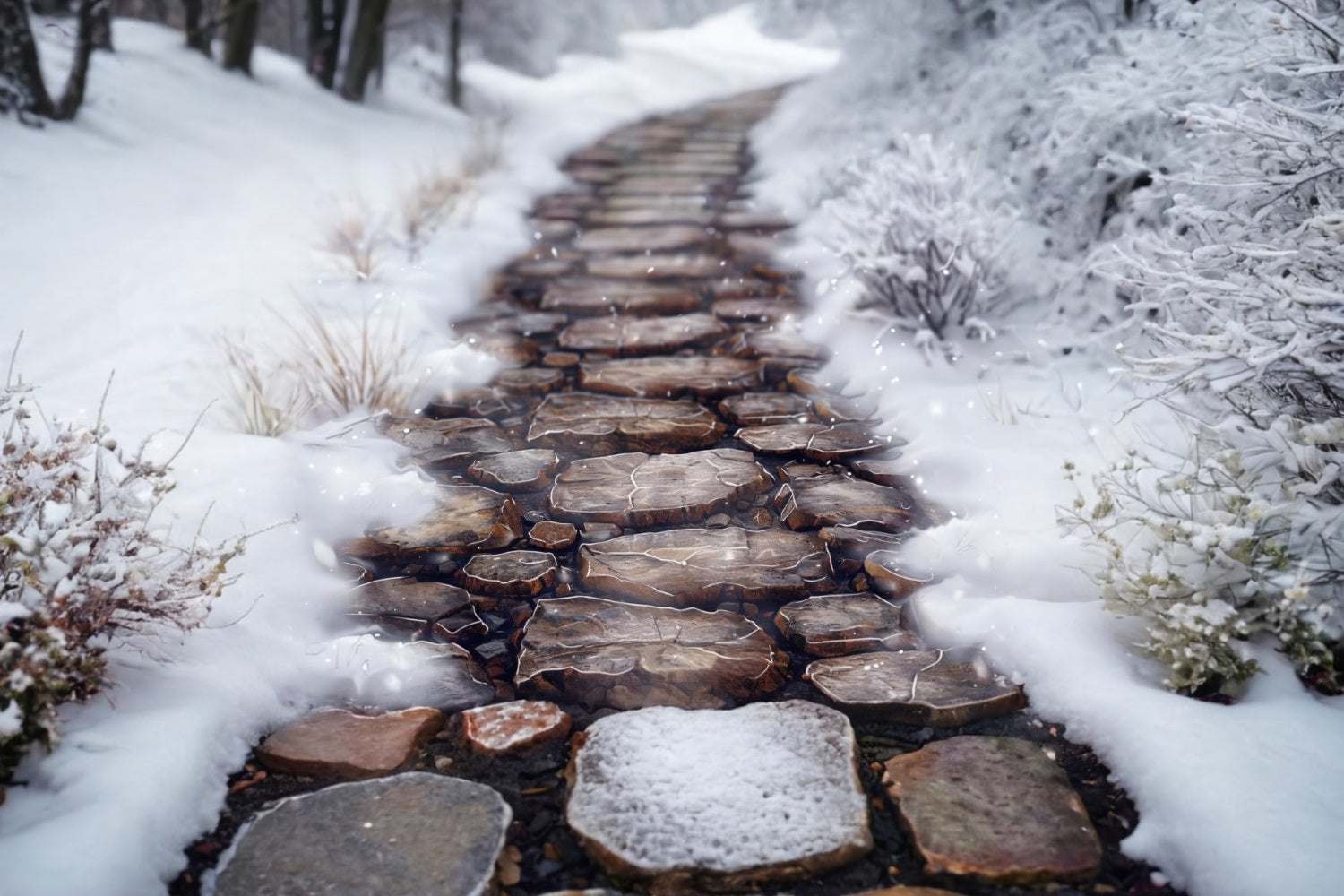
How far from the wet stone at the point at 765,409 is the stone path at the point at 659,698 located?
0.04ft

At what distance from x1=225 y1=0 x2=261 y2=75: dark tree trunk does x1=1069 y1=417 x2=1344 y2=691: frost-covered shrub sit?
7161mm

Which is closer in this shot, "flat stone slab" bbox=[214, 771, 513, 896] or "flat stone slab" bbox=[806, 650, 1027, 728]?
"flat stone slab" bbox=[214, 771, 513, 896]

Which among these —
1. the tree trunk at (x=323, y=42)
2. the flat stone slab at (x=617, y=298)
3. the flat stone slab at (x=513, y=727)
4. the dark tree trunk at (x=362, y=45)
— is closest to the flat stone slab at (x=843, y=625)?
the flat stone slab at (x=513, y=727)

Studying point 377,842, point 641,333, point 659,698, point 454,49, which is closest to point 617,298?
point 641,333

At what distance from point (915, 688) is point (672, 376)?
1.74 m

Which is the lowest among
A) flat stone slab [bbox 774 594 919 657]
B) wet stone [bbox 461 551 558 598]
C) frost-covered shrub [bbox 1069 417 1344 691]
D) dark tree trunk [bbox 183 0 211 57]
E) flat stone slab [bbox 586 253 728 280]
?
wet stone [bbox 461 551 558 598]

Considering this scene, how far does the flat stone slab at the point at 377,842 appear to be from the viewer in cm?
131

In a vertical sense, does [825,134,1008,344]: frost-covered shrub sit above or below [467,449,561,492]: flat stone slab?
above

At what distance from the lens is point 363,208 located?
441 centimetres

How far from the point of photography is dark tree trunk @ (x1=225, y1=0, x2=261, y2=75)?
22.2 ft

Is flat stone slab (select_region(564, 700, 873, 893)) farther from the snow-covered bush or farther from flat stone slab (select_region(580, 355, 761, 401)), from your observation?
flat stone slab (select_region(580, 355, 761, 401))

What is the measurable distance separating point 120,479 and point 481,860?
3.47ft

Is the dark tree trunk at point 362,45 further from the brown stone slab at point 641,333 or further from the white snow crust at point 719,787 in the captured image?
the white snow crust at point 719,787

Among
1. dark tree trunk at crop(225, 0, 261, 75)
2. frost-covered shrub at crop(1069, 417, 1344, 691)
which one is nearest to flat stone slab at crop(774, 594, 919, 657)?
frost-covered shrub at crop(1069, 417, 1344, 691)
